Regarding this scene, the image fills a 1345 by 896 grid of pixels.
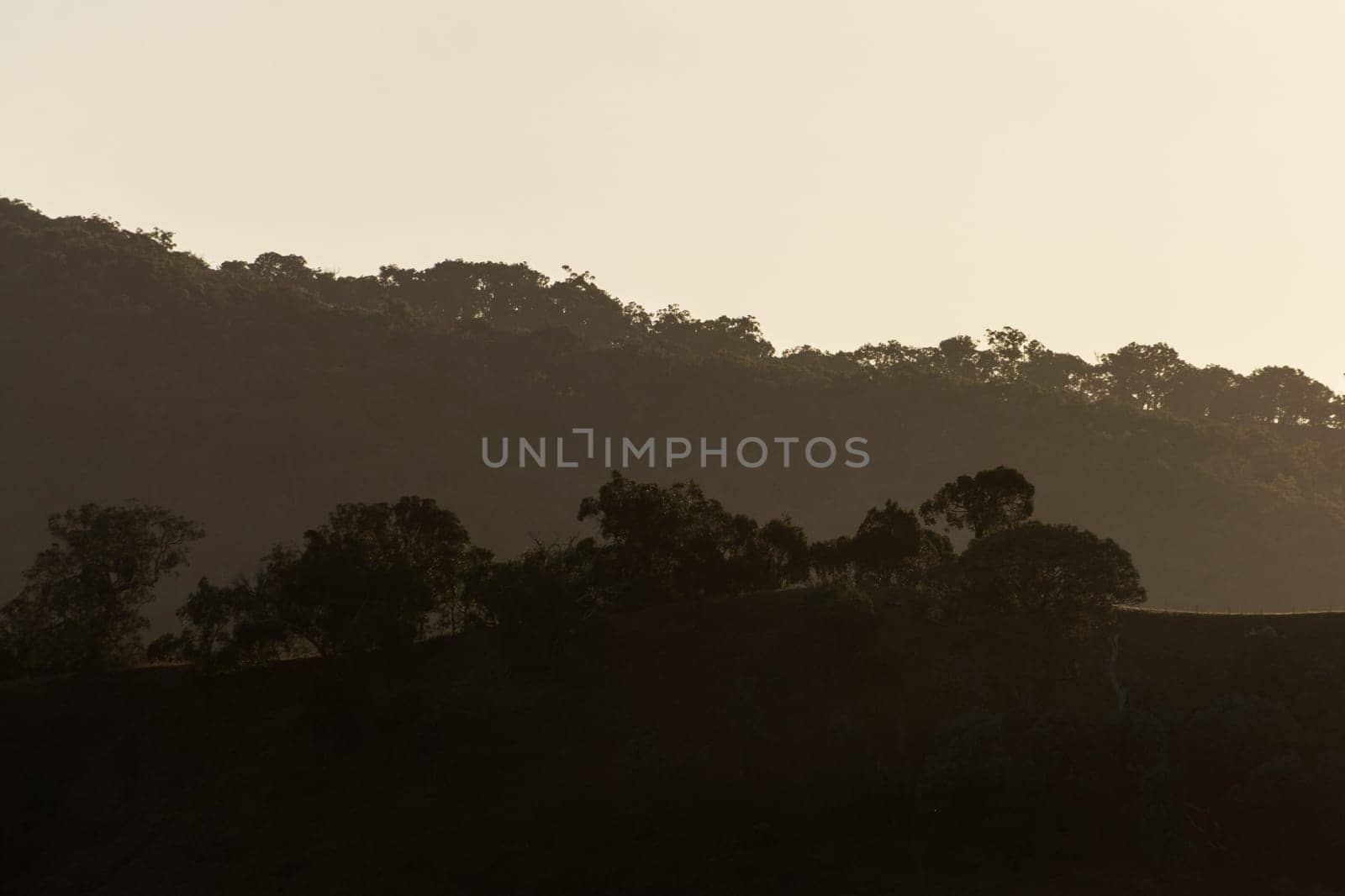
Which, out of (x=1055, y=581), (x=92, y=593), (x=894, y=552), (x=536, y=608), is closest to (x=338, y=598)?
(x=536, y=608)

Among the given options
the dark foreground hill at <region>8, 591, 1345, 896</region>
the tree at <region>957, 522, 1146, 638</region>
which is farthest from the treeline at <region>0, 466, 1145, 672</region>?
the dark foreground hill at <region>8, 591, 1345, 896</region>

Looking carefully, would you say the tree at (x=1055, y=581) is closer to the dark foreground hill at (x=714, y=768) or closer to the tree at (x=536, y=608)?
the dark foreground hill at (x=714, y=768)

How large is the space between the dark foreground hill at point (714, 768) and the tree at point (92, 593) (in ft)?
12.9

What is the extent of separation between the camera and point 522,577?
9106 cm

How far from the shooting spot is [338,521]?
98312 mm

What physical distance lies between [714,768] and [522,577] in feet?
58.5

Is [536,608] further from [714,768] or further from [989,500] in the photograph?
[989,500]

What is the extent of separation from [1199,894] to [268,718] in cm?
5393

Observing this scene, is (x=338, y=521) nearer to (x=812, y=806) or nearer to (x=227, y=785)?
(x=227, y=785)

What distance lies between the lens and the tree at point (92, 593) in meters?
98.2

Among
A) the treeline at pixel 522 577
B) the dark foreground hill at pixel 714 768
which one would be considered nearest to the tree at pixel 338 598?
the treeline at pixel 522 577

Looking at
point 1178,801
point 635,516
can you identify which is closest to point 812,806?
point 1178,801

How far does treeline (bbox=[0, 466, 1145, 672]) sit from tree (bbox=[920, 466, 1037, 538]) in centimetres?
12

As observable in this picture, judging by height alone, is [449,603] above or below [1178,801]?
above
